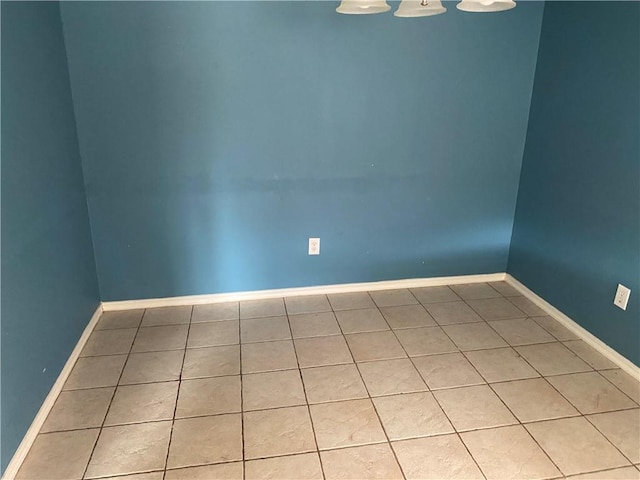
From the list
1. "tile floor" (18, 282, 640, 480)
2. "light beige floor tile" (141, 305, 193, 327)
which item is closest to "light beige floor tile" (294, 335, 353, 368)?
"tile floor" (18, 282, 640, 480)

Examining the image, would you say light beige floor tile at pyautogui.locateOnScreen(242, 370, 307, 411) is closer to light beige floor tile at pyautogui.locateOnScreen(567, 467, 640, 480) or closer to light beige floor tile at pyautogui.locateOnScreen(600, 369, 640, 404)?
light beige floor tile at pyautogui.locateOnScreen(567, 467, 640, 480)

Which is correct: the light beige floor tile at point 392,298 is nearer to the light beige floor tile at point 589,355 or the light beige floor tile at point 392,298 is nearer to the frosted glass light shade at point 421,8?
the light beige floor tile at point 589,355

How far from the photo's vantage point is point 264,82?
2.48 metres

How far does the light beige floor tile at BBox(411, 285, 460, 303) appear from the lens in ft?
9.50

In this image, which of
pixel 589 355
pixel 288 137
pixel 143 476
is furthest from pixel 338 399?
pixel 288 137

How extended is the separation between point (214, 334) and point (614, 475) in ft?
6.19

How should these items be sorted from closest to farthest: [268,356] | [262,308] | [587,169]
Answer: [268,356] < [587,169] < [262,308]

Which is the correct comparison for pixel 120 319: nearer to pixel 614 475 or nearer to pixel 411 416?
pixel 411 416

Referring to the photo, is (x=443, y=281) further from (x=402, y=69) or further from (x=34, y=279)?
(x=34, y=279)

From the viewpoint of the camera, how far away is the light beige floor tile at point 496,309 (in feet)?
8.87

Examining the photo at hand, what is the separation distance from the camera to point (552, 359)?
2291 mm

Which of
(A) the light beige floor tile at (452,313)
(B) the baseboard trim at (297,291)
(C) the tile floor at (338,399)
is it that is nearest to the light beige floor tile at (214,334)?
(C) the tile floor at (338,399)

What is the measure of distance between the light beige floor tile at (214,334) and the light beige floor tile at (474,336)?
120 cm

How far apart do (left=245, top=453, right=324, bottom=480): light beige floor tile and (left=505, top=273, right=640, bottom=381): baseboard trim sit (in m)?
1.61
